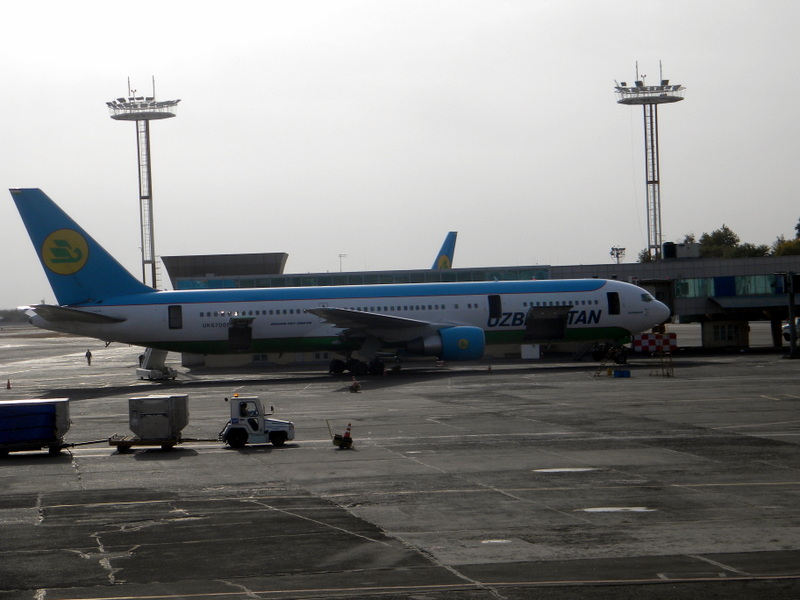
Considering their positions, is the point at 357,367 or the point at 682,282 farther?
the point at 682,282

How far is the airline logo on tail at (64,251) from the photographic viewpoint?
1893 inches

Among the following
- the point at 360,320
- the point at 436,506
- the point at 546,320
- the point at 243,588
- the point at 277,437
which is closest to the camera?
the point at 243,588

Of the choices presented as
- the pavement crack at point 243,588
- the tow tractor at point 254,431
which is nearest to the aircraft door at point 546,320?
the tow tractor at point 254,431

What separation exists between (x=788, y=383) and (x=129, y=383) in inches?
1311

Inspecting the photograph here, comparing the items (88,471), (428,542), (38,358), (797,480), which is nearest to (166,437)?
(88,471)

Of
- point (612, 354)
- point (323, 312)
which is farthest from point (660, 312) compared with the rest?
point (323, 312)

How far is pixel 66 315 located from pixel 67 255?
10.9 feet

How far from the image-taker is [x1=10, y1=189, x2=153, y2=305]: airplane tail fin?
47781 mm

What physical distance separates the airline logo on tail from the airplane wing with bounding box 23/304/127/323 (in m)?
2.49

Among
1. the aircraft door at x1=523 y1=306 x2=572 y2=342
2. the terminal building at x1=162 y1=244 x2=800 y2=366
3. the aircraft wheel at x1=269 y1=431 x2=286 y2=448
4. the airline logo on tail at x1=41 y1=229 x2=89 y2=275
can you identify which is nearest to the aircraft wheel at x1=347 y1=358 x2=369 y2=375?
the aircraft door at x1=523 y1=306 x2=572 y2=342

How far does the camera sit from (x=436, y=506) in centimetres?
1750

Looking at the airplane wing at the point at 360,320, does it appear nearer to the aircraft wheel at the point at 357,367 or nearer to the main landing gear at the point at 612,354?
the aircraft wheel at the point at 357,367

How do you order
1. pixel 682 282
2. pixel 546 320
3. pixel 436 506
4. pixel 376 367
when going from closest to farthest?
pixel 436 506 < pixel 376 367 < pixel 546 320 < pixel 682 282

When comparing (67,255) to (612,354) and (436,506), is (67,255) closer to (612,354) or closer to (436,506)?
(612,354)
